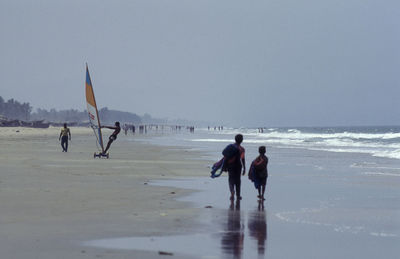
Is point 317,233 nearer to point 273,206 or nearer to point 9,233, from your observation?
point 273,206

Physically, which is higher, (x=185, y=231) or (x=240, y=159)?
(x=240, y=159)

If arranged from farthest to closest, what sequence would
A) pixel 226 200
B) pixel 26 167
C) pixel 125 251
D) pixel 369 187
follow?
pixel 26 167 → pixel 369 187 → pixel 226 200 → pixel 125 251

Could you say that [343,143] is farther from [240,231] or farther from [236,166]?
[240,231]

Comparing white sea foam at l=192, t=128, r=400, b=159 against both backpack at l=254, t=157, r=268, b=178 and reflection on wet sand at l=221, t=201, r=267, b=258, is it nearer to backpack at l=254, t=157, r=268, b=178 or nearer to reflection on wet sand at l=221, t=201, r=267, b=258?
backpack at l=254, t=157, r=268, b=178

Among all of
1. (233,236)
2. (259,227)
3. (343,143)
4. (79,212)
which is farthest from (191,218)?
(343,143)

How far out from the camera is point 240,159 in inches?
496

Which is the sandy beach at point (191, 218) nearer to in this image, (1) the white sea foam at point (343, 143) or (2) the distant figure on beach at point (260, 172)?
(2) the distant figure on beach at point (260, 172)

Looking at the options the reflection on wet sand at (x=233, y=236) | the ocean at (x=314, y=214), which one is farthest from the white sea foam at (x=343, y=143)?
the reflection on wet sand at (x=233, y=236)

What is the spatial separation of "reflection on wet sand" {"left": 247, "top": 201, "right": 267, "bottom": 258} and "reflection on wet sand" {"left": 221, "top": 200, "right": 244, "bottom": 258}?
0.49ft

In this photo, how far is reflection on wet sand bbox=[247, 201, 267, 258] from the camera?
7746mm

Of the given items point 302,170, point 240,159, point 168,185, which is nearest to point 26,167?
point 168,185

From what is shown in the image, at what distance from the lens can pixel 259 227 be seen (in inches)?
362

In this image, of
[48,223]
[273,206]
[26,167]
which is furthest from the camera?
[26,167]

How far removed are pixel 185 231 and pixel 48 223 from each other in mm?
2004
